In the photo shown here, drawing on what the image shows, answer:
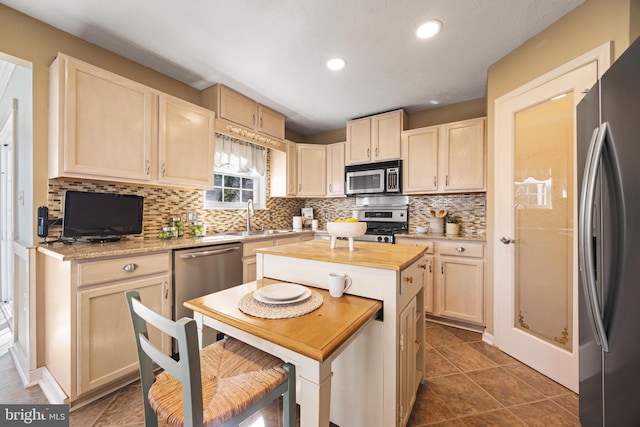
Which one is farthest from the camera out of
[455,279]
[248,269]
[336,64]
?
[455,279]

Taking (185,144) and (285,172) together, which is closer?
(185,144)

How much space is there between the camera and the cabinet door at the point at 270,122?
10.3ft

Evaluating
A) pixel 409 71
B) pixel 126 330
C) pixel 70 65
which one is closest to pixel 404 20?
pixel 409 71

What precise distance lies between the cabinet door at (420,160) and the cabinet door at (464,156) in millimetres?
108

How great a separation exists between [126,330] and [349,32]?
2611mm

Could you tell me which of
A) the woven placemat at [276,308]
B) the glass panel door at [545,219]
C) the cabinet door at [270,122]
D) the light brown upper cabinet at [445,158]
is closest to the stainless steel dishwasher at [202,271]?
the woven placemat at [276,308]

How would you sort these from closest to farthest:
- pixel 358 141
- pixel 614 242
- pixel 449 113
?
pixel 614 242, pixel 449 113, pixel 358 141

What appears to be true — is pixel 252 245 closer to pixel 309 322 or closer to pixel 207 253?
pixel 207 253

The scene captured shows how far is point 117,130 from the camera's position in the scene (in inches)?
74.2

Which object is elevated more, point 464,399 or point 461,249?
point 461,249

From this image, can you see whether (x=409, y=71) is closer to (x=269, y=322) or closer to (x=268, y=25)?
(x=268, y=25)

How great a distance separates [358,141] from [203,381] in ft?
10.6

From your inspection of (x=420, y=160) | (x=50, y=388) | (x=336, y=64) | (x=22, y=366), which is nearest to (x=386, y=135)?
(x=420, y=160)

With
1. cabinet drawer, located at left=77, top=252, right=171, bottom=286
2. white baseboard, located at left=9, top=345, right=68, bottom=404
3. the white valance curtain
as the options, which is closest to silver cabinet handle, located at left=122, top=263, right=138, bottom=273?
cabinet drawer, located at left=77, top=252, right=171, bottom=286
